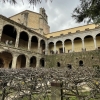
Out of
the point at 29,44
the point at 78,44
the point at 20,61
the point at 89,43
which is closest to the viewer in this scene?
the point at 29,44

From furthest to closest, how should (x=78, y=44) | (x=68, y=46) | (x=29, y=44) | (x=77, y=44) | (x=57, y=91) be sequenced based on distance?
(x=68, y=46)
(x=77, y=44)
(x=78, y=44)
(x=29, y=44)
(x=57, y=91)

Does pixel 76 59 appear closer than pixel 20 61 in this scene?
Yes

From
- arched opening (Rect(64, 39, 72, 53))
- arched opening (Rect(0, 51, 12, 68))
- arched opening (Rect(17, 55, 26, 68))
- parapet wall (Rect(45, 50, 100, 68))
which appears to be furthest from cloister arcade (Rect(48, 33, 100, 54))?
arched opening (Rect(0, 51, 12, 68))

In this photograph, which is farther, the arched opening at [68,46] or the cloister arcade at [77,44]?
the arched opening at [68,46]

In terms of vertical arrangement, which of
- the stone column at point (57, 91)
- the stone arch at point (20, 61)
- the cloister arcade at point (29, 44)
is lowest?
the stone column at point (57, 91)

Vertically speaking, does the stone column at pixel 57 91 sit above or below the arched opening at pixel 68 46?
below

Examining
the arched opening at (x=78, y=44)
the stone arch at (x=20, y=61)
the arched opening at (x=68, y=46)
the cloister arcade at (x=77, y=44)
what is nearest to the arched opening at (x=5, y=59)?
the stone arch at (x=20, y=61)

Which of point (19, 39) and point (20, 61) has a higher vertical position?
point (19, 39)

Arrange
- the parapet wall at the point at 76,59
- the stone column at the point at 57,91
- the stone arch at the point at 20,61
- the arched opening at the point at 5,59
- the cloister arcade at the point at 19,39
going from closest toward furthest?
1. the stone column at the point at 57,91
2. the parapet wall at the point at 76,59
3. the cloister arcade at the point at 19,39
4. the arched opening at the point at 5,59
5. the stone arch at the point at 20,61

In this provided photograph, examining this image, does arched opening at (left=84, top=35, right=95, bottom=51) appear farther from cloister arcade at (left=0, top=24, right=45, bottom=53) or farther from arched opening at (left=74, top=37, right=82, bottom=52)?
cloister arcade at (left=0, top=24, right=45, bottom=53)

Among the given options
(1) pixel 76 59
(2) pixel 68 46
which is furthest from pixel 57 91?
(2) pixel 68 46

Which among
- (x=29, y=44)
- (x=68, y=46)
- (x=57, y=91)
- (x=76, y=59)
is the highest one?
(x=68, y=46)

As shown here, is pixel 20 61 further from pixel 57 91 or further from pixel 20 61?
pixel 57 91

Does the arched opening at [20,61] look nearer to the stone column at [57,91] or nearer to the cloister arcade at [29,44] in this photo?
the cloister arcade at [29,44]
